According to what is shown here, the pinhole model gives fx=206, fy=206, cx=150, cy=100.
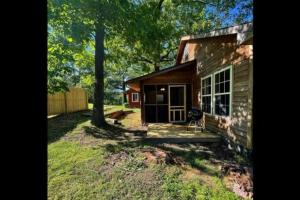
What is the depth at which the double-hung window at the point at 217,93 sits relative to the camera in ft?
21.9

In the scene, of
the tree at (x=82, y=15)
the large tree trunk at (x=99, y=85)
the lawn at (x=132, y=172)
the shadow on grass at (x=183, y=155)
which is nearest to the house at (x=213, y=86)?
the shadow on grass at (x=183, y=155)

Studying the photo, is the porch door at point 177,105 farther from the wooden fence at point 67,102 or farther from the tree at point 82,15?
the wooden fence at point 67,102

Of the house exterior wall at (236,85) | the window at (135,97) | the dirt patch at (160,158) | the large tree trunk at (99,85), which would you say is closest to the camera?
the dirt patch at (160,158)

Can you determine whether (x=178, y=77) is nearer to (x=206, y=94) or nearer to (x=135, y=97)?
(x=206, y=94)

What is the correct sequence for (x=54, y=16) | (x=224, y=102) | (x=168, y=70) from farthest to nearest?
(x=168, y=70)
(x=224, y=102)
(x=54, y=16)

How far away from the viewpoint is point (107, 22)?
20.0 ft

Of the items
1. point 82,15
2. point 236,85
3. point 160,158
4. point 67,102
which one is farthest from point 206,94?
point 67,102

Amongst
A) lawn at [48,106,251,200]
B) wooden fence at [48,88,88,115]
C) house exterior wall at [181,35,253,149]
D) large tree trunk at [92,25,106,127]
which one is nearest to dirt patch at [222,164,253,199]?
lawn at [48,106,251,200]

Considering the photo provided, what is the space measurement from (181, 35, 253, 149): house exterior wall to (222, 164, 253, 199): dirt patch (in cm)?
101

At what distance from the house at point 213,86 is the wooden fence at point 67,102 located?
21.9ft
